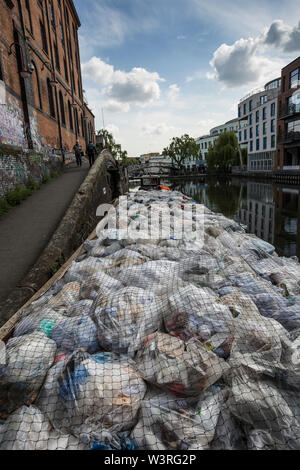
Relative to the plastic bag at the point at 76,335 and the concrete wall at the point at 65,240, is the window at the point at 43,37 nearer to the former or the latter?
the concrete wall at the point at 65,240

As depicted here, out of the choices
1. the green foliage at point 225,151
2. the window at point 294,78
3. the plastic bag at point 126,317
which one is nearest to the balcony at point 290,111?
the window at point 294,78

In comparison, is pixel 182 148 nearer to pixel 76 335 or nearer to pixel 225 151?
pixel 225 151

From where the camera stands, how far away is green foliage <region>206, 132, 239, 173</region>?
136 ft

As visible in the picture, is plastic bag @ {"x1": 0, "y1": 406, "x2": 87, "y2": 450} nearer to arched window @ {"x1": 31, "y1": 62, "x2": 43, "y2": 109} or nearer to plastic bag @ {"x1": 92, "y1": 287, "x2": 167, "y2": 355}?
plastic bag @ {"x1": 92, "y1": 287, "x2": 167, "y2": 355}

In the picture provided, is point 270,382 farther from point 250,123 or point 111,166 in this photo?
point 250,123

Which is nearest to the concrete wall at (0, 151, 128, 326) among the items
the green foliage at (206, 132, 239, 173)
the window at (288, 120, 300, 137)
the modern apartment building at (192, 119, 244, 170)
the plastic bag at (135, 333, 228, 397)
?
the plastic bag at (135, 333, 228, 397)

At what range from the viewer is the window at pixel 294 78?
77.9 feet

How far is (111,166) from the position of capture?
1178cm

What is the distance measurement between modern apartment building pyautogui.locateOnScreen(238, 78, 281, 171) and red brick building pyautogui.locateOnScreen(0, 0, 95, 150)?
23180 mm

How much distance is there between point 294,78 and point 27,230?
28907mm

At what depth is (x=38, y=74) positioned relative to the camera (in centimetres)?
1227

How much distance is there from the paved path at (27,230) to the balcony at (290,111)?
25.2m
